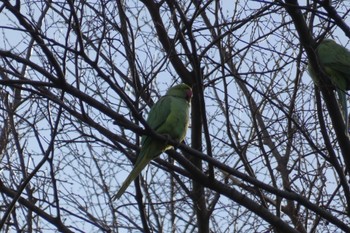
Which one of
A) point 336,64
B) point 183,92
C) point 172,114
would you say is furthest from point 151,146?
point 336,64

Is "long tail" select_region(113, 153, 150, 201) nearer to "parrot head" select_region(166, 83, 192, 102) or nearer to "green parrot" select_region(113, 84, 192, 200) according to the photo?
"green parrot" select_region(113, 84, 192, 200)

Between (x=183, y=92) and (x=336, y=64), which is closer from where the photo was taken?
(x=183, y=92)

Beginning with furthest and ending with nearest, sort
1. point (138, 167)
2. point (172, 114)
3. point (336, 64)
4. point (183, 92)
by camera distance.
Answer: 1. point (336, 64)
2. point (183, 92)
3. point (172, 114)
4. point (138, 167)

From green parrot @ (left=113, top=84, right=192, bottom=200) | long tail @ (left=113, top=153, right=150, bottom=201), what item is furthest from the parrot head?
long tail @ (left=113, top=153, right=150, bottom=201)

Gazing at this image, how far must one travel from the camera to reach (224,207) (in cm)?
638

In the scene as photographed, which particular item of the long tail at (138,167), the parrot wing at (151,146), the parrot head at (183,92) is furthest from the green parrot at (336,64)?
the long tail at (138,167)

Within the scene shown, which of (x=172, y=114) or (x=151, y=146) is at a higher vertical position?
(x=172, y=114)

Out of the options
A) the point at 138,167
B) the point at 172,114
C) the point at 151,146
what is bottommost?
the point at 138,167

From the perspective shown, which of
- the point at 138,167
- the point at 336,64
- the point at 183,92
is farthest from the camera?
the point at 336,64

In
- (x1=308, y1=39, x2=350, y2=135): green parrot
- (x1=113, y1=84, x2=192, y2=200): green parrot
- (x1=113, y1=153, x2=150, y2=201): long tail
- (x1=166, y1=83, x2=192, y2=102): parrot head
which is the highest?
(x1=308, y1=39, x2=350, y2=135): green parrot

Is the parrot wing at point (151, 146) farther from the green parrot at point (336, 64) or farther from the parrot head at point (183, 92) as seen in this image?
the green parrot at point (336, 64)

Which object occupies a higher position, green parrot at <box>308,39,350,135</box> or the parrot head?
green parrot at <box>308,39,350,135</box>

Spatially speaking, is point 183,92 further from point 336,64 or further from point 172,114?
point 336,64

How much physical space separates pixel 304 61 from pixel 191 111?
111 centimetres
